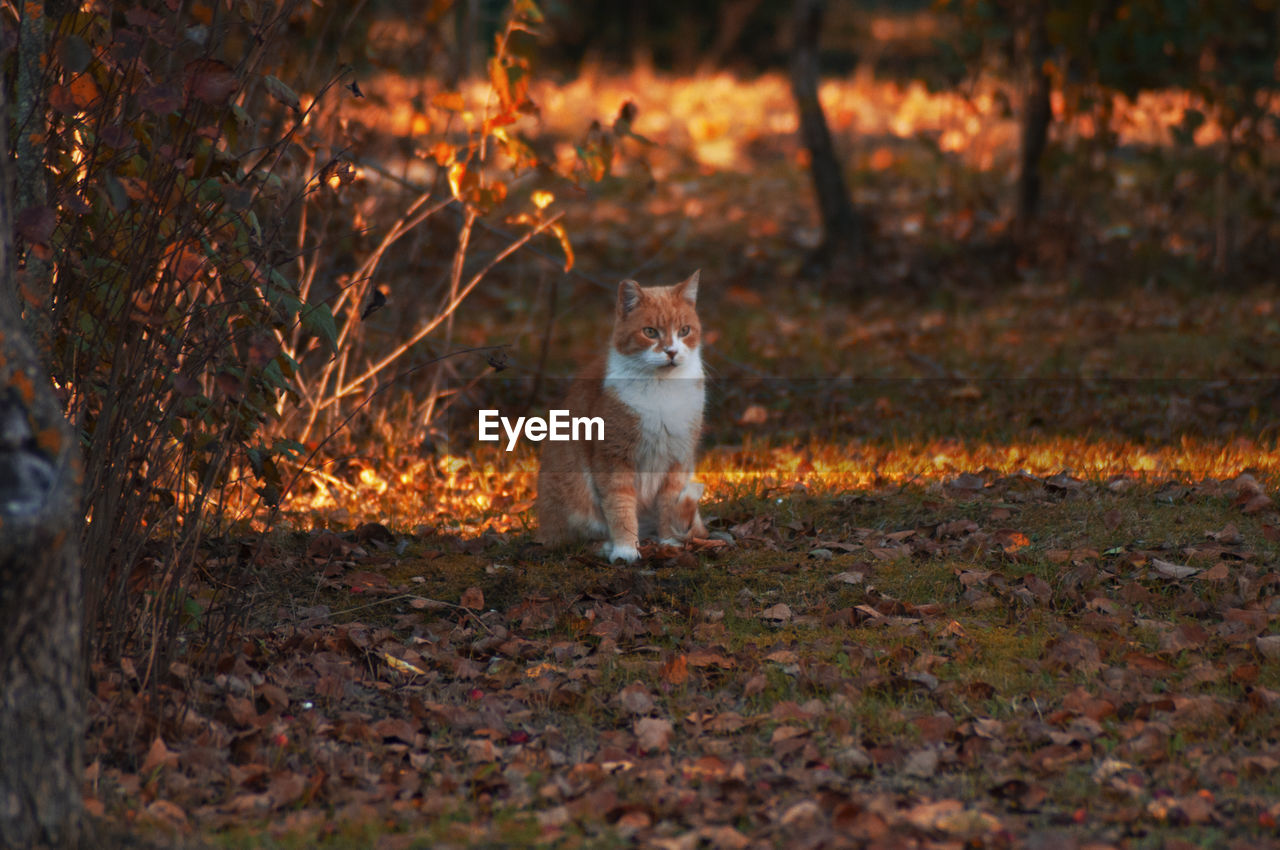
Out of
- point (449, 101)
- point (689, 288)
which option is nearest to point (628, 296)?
point (689, 288)

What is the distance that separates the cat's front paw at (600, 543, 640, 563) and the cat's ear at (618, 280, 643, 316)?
3.57 feet

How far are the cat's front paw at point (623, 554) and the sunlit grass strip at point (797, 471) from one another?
2.62ft

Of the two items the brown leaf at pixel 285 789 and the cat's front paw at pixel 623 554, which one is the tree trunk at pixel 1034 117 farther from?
the brown leaf at pixel 285 789

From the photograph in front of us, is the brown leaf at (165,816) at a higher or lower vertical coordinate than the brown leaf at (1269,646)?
lower

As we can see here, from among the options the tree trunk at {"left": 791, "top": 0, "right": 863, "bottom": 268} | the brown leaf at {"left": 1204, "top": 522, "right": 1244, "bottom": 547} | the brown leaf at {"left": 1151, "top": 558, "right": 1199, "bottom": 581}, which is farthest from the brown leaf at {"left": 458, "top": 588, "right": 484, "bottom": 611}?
the tree trunk at {"left": 791, "top": 0, "right": 863, "bottom": 268}

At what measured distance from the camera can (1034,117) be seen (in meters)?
11.9

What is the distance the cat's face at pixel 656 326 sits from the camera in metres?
5.50

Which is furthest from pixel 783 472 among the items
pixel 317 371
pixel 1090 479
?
pixel 317 371

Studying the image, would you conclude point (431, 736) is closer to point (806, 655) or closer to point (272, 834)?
point (272, 834)

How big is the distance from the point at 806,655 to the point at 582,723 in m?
0.87

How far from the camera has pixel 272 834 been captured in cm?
307

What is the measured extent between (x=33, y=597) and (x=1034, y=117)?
11.0 metres

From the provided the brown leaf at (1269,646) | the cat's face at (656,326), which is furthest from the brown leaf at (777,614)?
the brown leaf at (1269,646)

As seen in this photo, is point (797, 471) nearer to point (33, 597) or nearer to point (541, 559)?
point (541, 559)
